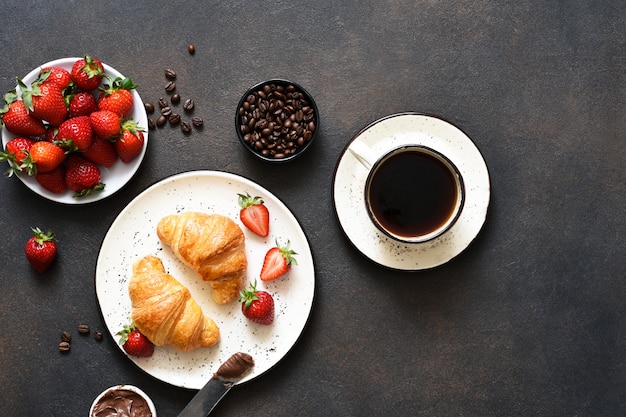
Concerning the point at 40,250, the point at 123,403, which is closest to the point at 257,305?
the point at 123,403

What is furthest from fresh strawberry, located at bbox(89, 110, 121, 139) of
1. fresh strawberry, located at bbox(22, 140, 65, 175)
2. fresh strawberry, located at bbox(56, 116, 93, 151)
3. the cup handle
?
the cup handle

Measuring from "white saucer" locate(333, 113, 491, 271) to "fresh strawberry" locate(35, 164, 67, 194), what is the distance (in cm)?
95

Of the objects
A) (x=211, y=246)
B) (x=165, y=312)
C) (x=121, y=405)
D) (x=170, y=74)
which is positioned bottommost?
(x=121, y=405)

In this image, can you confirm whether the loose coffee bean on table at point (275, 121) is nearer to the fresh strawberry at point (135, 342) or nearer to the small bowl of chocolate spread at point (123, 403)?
the fresh strawberry at point (135, 342)

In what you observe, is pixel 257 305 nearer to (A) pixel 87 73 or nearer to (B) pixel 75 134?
(B) pixel 75 134

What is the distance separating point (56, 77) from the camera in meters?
2.19

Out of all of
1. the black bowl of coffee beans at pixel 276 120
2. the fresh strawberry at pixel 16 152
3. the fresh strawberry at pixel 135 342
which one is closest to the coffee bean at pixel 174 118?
the black bowl of coffee beans at pixel 276 120

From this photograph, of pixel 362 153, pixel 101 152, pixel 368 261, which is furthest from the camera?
pixel 368 261

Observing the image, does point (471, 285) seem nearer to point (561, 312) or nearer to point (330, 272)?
point (561, 312)

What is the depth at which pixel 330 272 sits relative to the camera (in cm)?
231

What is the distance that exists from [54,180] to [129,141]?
301 millimetres

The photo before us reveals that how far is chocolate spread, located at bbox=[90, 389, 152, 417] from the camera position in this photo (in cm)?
221

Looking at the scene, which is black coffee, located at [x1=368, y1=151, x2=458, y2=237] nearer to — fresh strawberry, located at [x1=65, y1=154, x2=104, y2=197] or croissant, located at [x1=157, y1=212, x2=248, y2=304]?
croissant, located at [x1=157, y1=212, x2=248, y2=304]

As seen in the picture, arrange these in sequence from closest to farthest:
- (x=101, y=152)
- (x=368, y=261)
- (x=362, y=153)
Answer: (x=362, y=153) → (x=101, y=152) → (x=368, y=261)
